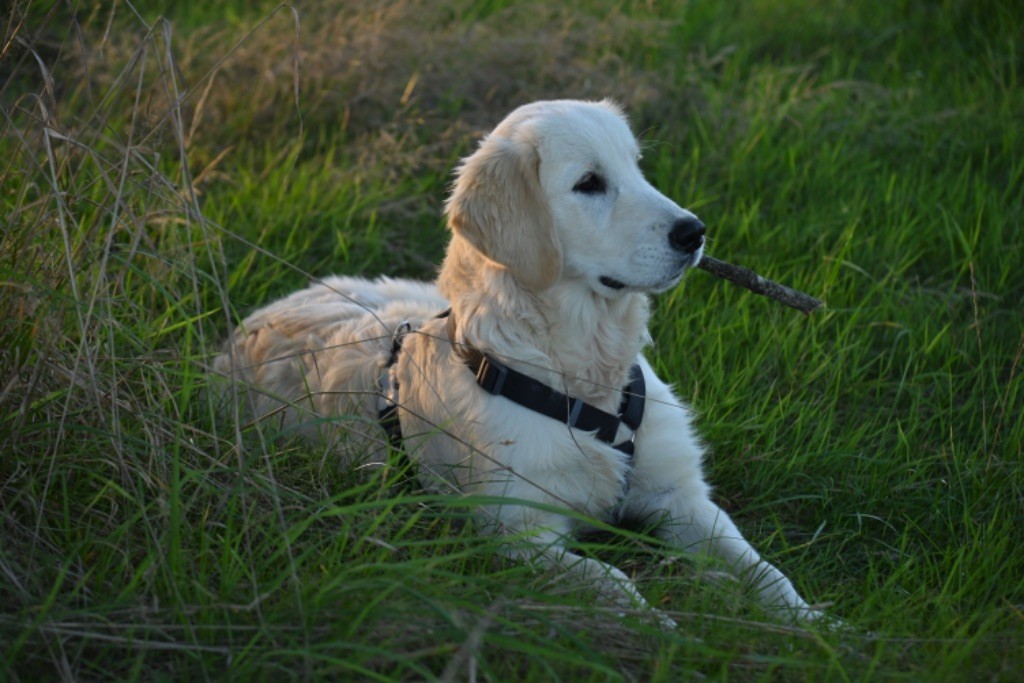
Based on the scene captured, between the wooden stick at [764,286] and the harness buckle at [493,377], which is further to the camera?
the wooden stick at [764,286]

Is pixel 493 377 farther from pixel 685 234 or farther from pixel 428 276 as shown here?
pixel 428 276

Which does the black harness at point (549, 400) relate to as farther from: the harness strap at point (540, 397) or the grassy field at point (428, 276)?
the grassy field at point (428, 276)

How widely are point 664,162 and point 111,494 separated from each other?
301 centimetres

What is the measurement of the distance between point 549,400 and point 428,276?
6.28 ft

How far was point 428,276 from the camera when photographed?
15.1 ft

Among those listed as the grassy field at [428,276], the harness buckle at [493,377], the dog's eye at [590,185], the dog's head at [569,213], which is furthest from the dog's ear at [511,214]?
the grassy field at [428,276]

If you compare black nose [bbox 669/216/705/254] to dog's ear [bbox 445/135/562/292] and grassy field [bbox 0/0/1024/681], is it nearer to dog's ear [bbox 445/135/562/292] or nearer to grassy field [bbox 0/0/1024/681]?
dog's ear [bbox 445/135/562/292]

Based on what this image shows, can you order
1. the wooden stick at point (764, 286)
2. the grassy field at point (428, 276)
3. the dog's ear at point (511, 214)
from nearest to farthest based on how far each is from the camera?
the grassy field at point (428, 276), the dog's ear at point (511, 214), the wooden stick at point (764, 286)

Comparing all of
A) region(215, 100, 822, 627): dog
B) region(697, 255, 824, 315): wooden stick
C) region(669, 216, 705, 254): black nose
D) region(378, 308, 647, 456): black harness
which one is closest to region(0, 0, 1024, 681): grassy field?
region(215, 100, 822, 627): dog

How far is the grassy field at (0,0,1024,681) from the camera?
212 cm

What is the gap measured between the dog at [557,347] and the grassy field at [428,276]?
16 cm

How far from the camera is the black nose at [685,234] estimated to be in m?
2.76

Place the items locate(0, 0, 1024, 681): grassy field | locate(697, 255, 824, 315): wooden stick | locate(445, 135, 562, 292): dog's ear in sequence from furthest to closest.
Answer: locate(697, 255, 824, 315): wooden stick
locate(445, 135, 562, 292): dog's ear
locate(0, 0, 1024, 681): grassy field

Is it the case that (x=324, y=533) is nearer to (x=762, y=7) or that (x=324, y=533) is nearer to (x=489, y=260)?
(x=489, y=260)
